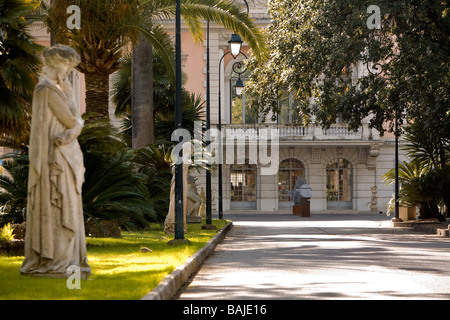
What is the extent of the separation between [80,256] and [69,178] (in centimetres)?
94

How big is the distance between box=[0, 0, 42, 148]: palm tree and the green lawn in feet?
7.77

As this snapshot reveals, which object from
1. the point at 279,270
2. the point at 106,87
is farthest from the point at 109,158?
the point at 279,270

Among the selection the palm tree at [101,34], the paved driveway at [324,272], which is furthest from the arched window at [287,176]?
the paved driveway at [324,272]

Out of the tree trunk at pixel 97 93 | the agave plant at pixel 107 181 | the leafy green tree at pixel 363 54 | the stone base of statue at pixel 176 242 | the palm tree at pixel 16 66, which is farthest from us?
the leafy green tree at pixel 363 54

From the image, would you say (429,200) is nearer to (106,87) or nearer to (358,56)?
(358,56)

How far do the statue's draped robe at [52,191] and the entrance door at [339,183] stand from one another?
131ft

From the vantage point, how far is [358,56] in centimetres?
2162

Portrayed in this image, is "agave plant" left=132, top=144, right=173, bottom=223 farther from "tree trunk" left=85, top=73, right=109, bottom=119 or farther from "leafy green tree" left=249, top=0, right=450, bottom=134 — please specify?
"leafy green tree" left=249, top=0, right=450, bottom=134

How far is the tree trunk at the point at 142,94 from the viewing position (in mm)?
23938

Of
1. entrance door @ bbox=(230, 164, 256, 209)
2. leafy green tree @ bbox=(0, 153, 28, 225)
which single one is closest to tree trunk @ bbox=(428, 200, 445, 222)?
leafy green tree @ bbox=(0, 153, 28, 225)

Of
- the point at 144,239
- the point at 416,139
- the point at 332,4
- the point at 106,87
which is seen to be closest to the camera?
the point at 144,239

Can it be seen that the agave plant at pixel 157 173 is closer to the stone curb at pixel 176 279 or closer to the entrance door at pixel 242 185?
the stone curb at pixel 176 279

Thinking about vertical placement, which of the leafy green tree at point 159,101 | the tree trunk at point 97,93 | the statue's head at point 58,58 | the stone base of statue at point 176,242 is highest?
the leafy green tree at point 159,101
